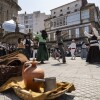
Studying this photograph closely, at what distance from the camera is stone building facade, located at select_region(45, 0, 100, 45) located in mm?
58188

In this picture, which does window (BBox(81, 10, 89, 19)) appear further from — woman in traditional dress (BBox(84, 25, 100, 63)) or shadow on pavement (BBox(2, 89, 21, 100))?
shadow on pavement (BBox(2, 89, 21, 100))

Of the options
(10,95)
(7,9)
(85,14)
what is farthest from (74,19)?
(10,95)

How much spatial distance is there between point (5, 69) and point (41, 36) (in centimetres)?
773

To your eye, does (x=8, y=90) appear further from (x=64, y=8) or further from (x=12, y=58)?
(x=64, y=8)

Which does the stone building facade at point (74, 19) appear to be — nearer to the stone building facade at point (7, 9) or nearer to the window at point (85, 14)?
the window at point (85, 14)

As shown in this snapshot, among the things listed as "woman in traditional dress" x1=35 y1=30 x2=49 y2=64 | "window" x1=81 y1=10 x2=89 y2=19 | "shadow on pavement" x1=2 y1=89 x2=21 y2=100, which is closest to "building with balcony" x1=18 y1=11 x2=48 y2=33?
"window" x1=81 y1=10 x2=89 y2=19

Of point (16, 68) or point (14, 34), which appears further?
point (14, 34)

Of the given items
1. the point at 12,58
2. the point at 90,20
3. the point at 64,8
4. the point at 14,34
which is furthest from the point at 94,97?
the point at 64,8

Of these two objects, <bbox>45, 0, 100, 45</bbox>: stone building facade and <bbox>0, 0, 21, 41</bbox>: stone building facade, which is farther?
<bbox>45, 0, 100, 45</bbox>: stone building facade

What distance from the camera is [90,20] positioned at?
57.6 meters

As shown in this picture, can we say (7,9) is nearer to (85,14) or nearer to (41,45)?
(85,14)

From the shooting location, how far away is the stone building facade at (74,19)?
191ft

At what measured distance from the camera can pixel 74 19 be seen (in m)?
61.6

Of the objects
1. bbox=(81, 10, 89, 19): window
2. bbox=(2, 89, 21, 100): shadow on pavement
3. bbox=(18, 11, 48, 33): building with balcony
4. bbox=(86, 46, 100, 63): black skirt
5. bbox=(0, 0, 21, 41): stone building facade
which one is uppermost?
bbox=(18, 11, 48, 33): building with balcony
